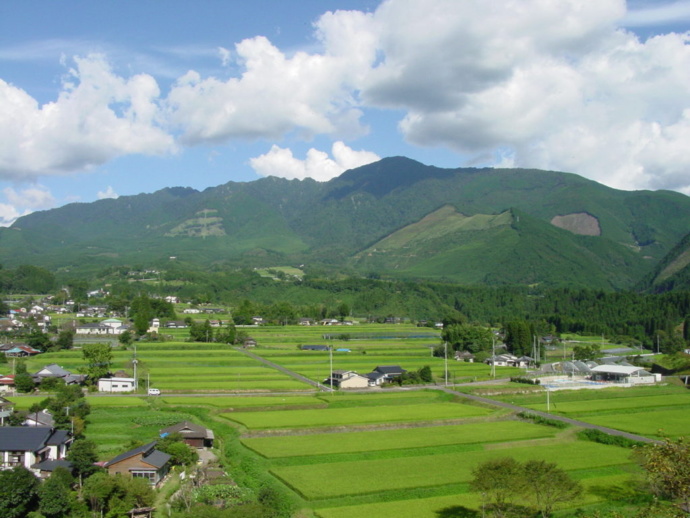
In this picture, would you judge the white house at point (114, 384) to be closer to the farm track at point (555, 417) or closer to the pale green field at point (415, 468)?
the farm track at point (555, 417)

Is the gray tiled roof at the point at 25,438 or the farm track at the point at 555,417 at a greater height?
the gray tiled roof at the point at 25,438

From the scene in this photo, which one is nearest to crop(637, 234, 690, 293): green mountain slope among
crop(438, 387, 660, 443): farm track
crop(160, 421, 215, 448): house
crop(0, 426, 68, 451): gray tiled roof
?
crop(438, 387, 660, 443): farm track

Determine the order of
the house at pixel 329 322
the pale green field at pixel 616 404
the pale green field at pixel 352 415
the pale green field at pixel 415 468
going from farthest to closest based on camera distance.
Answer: the house at pixel 329 322 < the pale green field at pixel 616 404 < the pale green field at pixel 352 415 < the pale green field at pixel 415 468

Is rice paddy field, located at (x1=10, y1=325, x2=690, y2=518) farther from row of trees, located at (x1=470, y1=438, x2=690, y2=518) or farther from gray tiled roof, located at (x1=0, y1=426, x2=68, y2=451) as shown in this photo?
gray tiled roof, located at (x1=0, y1=426, x2=68, y2=451)

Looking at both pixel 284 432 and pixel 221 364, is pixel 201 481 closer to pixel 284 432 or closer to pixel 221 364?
pixel 284 432

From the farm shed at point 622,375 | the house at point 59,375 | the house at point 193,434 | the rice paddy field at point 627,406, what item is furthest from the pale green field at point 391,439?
the farm shed at point 622,375

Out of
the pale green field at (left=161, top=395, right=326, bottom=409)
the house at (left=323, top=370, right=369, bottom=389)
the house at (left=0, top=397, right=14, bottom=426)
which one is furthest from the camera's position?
the house at (left=323, top=370, right=369, bottom=389)

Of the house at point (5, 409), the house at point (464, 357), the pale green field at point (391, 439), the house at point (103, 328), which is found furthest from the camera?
the house at point (103, 328)
